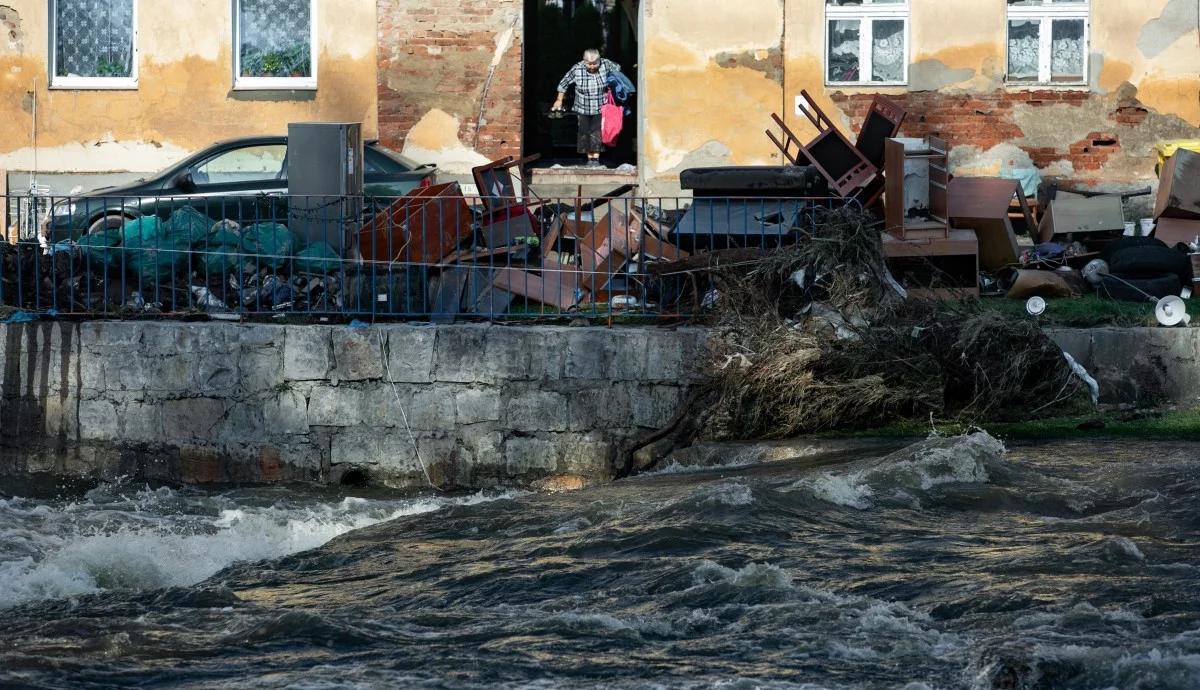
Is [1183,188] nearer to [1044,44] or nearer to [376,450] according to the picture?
[1044,44]

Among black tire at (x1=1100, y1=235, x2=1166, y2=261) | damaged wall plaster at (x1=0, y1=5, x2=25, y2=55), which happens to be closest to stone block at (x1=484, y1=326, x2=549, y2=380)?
black tire at (x1=1100, y1=235, x2=1166, y2=261)

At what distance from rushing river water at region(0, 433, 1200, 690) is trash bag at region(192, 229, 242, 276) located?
2.18 m

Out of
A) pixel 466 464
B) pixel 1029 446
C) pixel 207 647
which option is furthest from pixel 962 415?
pixel 207 647

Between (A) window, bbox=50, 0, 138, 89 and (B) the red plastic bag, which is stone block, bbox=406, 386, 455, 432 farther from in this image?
(A) window, bbox=50, 0, 138, 89

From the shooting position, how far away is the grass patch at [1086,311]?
11055mm

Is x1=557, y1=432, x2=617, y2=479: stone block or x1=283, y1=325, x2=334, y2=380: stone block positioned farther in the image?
x1=283, y1=325, x2=334, y2=380: stone block

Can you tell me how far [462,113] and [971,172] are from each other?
5.79 metres

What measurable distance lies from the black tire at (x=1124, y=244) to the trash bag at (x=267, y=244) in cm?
657

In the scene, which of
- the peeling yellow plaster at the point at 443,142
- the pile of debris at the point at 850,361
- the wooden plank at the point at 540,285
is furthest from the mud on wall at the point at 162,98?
the pile of debris at the point at 850,361

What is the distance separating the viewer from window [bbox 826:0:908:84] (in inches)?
672

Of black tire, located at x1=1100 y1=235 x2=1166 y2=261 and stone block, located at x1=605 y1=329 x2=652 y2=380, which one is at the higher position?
black tire, located at x1=1100 y1=235 x2=1166 y2=261

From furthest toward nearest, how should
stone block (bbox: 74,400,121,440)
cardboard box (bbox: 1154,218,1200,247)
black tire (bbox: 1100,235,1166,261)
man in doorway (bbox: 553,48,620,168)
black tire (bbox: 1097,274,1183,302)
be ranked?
man in doorway (bbox: 553,48,620,168) → cardboard box (bbox: 1154,218,1200,247) → black tire (bbox: 1100,235,1166,261) → black tire (bbox: 1097,274,1183,302) → stone block (bbox: 74,400,121,440)

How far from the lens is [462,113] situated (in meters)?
17.6

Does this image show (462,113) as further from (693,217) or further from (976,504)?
(976,504)
